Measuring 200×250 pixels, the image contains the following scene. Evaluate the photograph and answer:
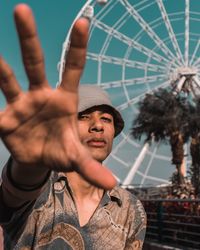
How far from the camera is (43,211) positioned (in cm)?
223

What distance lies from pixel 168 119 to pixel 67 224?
1859 centimetres

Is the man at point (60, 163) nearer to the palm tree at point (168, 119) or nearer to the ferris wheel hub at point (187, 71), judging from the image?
the palm tree at point (168, 119)

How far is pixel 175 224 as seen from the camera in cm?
979

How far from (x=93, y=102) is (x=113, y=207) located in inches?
19.7

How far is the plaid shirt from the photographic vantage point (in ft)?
7.07

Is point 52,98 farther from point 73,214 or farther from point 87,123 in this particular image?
point 87,123

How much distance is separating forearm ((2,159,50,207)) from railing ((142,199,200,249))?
262 inches

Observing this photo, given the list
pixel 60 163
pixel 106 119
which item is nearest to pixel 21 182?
pixel 60 163

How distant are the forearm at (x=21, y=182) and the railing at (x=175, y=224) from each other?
6651mm

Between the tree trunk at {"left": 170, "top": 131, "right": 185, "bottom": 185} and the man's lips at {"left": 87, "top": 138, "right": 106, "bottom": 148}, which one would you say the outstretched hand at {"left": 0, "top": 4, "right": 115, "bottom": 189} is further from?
the tree trunk at {"left": 170, "top": 131, "right": 185, "bottom": 185}

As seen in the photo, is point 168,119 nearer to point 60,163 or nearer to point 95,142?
point 95,142

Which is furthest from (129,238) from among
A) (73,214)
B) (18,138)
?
(18,138)

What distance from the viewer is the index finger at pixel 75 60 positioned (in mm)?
1533

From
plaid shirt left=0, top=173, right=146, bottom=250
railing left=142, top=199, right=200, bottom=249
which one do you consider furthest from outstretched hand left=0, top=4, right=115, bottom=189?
railing left=142, top=199, right=200, bottom=249
